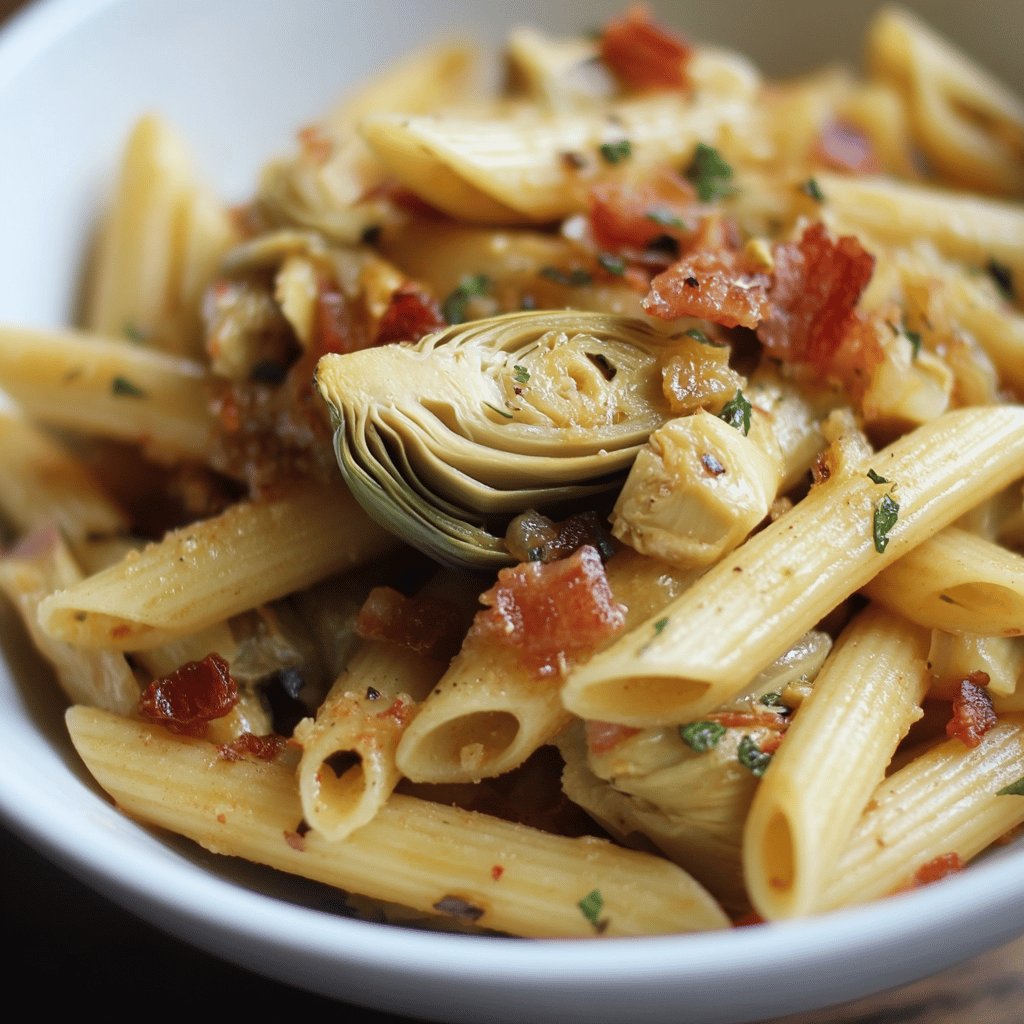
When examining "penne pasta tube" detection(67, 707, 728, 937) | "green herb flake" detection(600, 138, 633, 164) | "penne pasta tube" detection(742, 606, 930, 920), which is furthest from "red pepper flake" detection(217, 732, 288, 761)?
"green herb flake" detection(600, 138, 633, 164)

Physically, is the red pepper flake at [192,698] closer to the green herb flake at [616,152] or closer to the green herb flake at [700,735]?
the green herb flake at [700,735]

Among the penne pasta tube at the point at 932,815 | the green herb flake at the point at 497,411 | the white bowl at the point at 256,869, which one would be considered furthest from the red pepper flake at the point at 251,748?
the penne pasta tube at the point at 932,815

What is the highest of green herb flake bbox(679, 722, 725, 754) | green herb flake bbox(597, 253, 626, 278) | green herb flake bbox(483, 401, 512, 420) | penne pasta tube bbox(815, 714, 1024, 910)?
green herb flake bbox(483, 401, 512, 420)

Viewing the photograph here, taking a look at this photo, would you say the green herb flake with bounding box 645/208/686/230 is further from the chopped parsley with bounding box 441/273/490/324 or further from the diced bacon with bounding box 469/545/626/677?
the diced bacon with bounding box 469/545/626/677

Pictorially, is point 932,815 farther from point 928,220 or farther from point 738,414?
point 928,220

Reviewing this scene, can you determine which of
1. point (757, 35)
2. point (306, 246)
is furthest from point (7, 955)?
point (757, 35)
